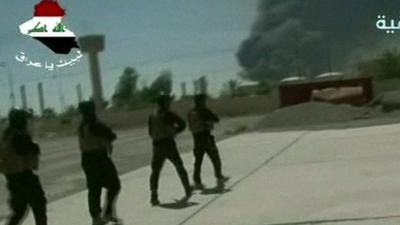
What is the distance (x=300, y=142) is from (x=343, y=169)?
11074 mm

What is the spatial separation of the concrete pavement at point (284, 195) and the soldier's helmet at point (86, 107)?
1614 mm

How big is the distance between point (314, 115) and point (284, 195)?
35308 mm

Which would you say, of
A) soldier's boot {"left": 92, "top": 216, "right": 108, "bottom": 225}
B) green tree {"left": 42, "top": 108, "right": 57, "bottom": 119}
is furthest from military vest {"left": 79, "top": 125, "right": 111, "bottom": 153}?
green tree {"left": 42, "top": 108, "right": 57, "bottom": 119}

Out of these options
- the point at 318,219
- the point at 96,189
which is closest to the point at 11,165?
the point at 96,189

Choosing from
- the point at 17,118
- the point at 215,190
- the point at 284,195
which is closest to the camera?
the point at 17,118

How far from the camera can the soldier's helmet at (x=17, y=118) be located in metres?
9.73

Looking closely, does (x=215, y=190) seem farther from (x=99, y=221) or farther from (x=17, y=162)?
(x=17, y=162)

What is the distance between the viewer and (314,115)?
156 feet

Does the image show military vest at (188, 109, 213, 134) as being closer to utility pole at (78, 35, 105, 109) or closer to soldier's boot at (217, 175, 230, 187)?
soldier's boot at (217, 175, 230, 187)

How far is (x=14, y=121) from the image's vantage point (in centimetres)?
974

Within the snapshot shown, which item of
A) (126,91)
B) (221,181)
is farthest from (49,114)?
(221,181)

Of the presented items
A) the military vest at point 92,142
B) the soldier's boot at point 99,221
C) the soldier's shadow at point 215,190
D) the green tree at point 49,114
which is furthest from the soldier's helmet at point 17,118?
the green tree at point 49,114

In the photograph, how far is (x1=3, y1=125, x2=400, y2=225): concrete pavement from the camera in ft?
34.3

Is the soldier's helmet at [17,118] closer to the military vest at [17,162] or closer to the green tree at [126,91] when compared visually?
the military vest at [17,162]
